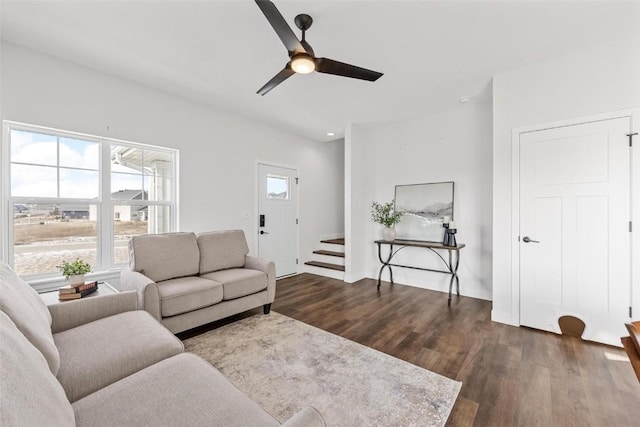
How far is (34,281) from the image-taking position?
102 inches

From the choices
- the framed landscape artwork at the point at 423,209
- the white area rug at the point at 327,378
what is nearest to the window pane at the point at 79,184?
the white area rug at the point at 327,378

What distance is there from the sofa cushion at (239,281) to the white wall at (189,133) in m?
1.08

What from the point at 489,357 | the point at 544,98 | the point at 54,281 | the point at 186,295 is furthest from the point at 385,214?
the point at 54,281

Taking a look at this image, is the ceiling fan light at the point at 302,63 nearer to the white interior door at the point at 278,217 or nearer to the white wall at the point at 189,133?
the white wall at the point at 189,133

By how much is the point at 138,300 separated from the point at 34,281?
1.37 metres

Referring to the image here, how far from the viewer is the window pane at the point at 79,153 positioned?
111 inches

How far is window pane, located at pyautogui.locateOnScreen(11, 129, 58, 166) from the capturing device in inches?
100

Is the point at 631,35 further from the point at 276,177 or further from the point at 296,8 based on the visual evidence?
the point at 276,177

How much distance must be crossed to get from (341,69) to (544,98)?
2214mm

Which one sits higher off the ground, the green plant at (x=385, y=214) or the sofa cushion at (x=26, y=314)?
the green plant at (x=385, y=214)

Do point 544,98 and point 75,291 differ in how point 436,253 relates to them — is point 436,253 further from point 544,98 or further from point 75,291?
point 75,291

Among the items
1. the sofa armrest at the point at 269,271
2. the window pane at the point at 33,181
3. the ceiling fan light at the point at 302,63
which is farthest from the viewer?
the sofa armrest at the point at 269,271

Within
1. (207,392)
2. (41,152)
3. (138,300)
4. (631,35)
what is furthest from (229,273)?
(631,35)

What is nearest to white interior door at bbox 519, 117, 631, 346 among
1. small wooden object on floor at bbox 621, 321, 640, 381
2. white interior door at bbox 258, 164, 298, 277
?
small wooden object on floor at bbox 621, 321, 640, 381
